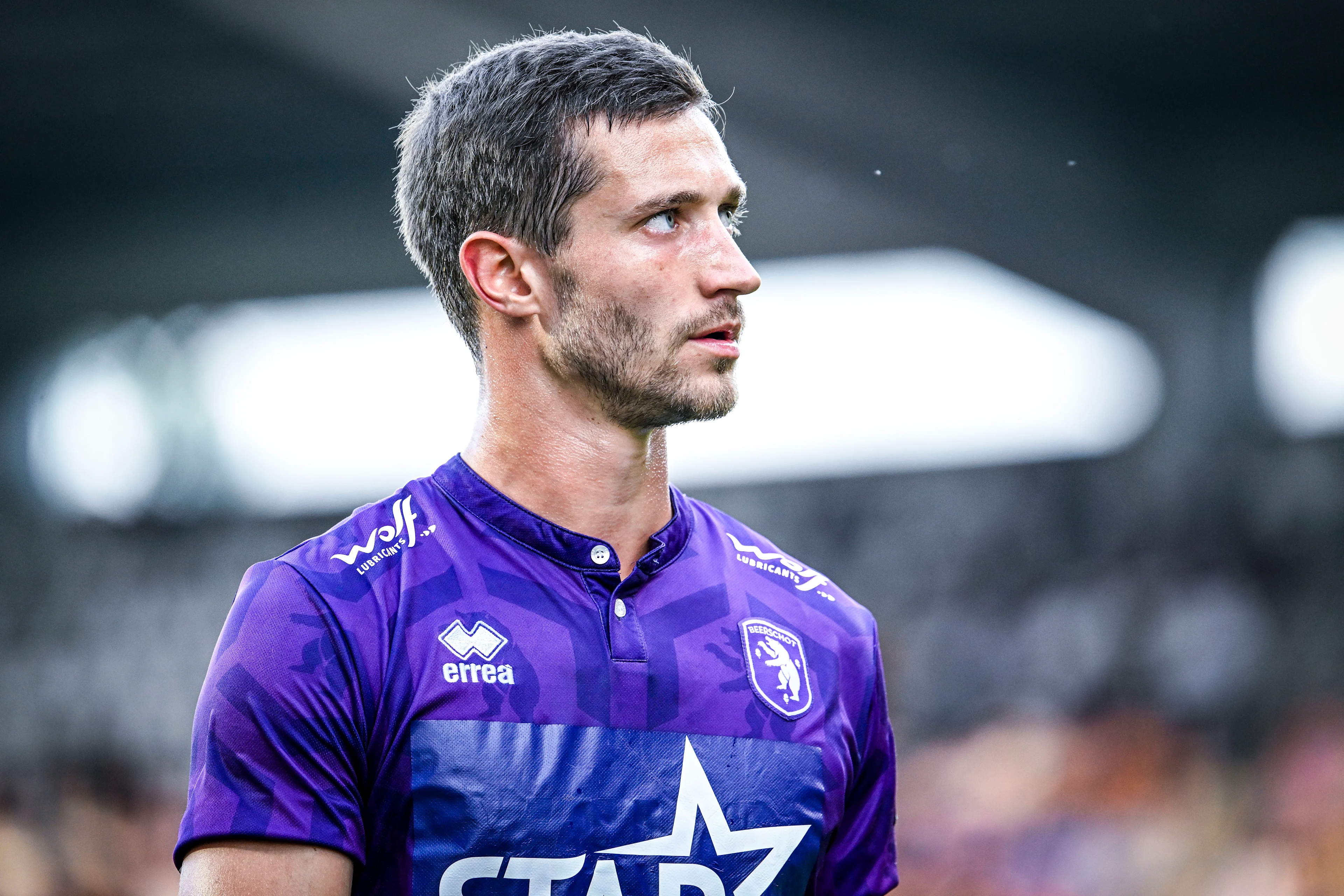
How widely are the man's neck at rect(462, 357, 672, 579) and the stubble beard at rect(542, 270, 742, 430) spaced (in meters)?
0.04

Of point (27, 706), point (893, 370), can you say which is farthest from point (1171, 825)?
point (27, 706)

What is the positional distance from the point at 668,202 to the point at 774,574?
54 centimetres

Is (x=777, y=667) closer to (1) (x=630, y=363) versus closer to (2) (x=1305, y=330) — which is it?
(1) (x=630, y=363)

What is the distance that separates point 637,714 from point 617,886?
19 cm

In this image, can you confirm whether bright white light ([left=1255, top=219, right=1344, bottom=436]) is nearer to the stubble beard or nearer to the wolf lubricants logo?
the stubble beard

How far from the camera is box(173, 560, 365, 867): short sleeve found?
1330mm

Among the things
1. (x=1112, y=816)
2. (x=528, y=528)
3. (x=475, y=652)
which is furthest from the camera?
(x=1112, y=816)

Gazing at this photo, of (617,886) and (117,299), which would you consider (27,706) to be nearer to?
(117,299)

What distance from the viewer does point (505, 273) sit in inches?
64.9

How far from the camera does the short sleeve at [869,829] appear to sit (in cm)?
167

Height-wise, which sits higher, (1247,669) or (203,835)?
(1247,669)

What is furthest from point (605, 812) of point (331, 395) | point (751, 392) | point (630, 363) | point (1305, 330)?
point (331, 395)

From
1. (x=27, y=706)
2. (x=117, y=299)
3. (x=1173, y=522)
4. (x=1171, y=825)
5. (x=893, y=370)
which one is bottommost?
(x=1171, y=825)

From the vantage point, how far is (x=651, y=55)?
1.67m
